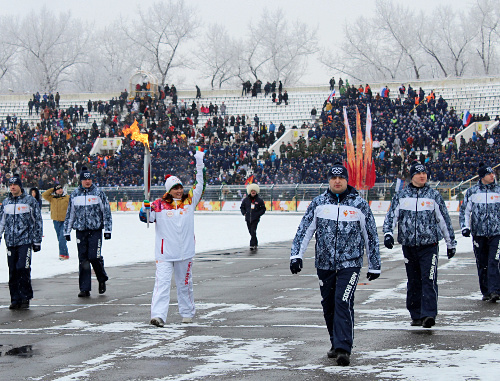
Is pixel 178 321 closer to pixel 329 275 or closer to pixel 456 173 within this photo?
pixel 329 275

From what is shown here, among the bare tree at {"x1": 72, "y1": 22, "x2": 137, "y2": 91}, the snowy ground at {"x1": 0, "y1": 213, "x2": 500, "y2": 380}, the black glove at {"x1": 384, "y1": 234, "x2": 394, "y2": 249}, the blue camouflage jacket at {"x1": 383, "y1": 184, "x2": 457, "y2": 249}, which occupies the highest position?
the bare tree at {"x1": 72, "y1": 22, "x2": 137, "y2": 91}

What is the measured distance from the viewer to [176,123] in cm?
5909

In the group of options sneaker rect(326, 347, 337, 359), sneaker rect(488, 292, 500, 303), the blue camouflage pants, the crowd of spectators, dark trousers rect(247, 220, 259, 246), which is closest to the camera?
sneaker rect(326, 347, 337, 359)

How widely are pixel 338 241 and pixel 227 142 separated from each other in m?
45.7

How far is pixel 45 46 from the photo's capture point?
95562 millimetres

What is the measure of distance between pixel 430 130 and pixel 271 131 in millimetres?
10326

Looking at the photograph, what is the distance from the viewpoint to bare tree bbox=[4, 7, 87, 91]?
95.5 m

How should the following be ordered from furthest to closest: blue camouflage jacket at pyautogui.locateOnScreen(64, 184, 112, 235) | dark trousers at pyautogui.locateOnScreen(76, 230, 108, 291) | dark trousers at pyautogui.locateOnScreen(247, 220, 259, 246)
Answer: dark trousers at pyautogui.locateOnScreen(247, 220, 259, 246) → blue camouflage jacket at pyautogui.locateOnScreen(64, 184, 112, 235) → dark trousers at pyautogui.locateOnScreen(76, 230, 108, 291)

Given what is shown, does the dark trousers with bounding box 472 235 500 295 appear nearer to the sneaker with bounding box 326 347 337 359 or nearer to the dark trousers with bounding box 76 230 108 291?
the sneaker with bounding box 326 347 337 359

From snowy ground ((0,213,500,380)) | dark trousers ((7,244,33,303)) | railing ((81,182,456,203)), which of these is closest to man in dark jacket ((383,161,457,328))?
snowy ground ((0,213,500,380))

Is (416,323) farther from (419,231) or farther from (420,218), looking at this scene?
(420,218)

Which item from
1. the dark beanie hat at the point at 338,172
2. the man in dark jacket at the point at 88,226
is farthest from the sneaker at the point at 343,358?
the man in dark jacket at the point at 88,226

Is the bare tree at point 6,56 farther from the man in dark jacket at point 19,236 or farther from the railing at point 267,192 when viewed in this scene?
the man in dark jacket at point 19,236

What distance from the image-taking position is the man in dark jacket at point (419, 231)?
10117 millimetres
